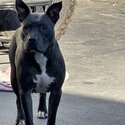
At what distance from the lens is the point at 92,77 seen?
8531mm

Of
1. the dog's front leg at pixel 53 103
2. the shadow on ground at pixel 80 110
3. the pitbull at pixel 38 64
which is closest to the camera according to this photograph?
the pitbull at pixel 38 64

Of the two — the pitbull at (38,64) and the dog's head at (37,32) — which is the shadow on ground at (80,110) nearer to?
the pitbull at (38,64)

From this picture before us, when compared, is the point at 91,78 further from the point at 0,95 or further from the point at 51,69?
the point at 51,69

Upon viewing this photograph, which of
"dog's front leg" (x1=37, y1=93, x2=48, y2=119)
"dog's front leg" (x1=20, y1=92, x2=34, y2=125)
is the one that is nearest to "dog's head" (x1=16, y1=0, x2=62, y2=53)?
"dog's front leg" (x1=20, y1=92, x2=34, y2=125)

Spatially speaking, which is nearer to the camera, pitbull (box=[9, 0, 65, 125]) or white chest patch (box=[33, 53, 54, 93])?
pitbull (box=[9, 0, 65, 125])

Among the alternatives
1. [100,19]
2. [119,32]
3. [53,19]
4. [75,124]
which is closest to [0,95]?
[75,124]

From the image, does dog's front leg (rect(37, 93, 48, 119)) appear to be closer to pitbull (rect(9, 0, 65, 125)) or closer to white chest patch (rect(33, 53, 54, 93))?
pitbull (rect(9, 0, 65, 125))

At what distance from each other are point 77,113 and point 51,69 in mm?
1108

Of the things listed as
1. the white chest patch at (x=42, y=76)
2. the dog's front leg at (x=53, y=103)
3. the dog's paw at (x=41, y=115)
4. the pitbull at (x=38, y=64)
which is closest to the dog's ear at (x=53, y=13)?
the pitbull at (x=38, y=64)

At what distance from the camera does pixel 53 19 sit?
586 centimetres

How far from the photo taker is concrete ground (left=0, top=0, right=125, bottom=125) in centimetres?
682

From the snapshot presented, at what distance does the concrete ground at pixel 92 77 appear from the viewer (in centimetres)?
682

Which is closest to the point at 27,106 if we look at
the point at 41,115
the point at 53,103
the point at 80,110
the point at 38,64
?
the point at 53,103

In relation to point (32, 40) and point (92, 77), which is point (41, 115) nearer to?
point (32, 40)
